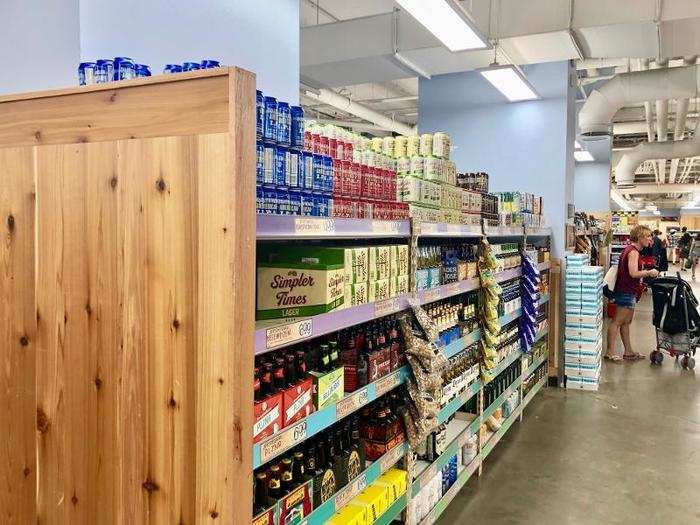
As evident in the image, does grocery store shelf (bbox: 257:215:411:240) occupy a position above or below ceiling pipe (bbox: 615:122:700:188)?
below

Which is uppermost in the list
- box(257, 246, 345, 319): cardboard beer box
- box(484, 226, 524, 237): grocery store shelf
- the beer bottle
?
box(484, 226, 524, 237): grocery store shelf

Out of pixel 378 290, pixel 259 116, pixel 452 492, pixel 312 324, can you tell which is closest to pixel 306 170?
pixel 259 116

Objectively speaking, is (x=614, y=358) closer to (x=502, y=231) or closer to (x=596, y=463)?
(x=596, y=463)

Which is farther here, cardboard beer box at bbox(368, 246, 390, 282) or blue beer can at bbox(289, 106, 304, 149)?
cardboard beer box at bbox(368, 246, 390, 282)

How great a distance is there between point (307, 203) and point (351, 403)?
0.86m

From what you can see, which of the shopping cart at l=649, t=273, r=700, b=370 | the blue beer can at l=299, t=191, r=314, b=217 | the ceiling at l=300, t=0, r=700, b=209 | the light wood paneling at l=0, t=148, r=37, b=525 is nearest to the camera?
the light wood paneling at l=0, t=148, r=37, b=525

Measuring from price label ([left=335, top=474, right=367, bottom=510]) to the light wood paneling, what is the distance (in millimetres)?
1095

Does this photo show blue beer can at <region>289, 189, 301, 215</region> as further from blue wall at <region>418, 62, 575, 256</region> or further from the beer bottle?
blue wall at <region>418, 62, 575, 256</region>

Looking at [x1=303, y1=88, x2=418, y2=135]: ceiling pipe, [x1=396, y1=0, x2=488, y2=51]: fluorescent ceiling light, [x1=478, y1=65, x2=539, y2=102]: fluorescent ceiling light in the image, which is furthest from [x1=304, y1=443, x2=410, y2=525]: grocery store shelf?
[x1=303, y1=88, x2=418, y2=135]: ceiling pipe

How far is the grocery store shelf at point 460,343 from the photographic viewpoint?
363 cm

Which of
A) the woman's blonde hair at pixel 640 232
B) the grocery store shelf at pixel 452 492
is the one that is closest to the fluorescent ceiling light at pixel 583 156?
the woman's blonde hair at pixel 640 232

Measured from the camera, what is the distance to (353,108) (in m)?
11.4

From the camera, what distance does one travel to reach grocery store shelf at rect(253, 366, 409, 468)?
184 centimetres

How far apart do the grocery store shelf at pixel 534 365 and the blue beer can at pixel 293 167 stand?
4506 millimetres
